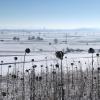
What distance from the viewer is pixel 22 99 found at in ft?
43.3

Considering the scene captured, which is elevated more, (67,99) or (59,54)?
(59,54)

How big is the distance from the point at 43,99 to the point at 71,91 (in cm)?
440

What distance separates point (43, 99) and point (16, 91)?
10.6 feet

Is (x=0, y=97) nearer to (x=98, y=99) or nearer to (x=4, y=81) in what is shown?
(x=98, y=99)

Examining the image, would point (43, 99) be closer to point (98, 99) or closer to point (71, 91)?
point (98, 99)

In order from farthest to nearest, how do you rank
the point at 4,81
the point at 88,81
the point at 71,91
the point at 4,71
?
1. the point at 4,71
2. the point at 4,81
3. the point at 88,81
4. the point at 71,91

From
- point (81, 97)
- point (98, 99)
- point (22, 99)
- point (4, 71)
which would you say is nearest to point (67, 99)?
point (81, 97)

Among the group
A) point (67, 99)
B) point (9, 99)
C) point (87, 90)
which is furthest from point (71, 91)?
point (9, 99)

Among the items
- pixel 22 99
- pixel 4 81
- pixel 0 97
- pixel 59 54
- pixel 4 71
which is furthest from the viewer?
pixel 4 71

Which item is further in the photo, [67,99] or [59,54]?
[67,99]

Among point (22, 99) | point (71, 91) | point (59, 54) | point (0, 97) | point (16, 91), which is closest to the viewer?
point (59, 54)

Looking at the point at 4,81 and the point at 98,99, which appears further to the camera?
the point at 4,81

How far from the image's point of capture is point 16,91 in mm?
16031

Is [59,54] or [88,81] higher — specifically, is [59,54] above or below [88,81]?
above
